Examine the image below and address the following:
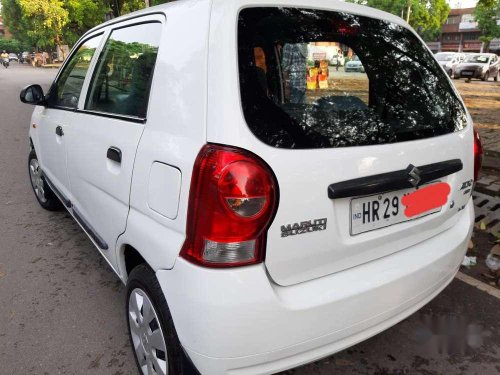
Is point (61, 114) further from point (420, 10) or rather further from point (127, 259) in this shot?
point (420, 10)

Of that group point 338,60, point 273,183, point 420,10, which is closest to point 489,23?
point 420,10

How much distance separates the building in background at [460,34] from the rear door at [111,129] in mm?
76983

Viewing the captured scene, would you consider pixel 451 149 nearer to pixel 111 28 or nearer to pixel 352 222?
pixel 352 222

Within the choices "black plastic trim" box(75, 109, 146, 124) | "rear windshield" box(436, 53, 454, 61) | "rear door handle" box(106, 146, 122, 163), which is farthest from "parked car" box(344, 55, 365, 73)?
"rear windshield" box(436, 53, 454, 61)

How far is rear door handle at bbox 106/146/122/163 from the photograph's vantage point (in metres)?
2.06

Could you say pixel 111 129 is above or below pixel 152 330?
above

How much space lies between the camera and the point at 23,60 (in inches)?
2657

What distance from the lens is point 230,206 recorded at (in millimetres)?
1511

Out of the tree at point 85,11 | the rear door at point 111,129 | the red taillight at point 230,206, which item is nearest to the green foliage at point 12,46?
the tree at point 85,11

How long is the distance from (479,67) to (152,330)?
2665 centimetres

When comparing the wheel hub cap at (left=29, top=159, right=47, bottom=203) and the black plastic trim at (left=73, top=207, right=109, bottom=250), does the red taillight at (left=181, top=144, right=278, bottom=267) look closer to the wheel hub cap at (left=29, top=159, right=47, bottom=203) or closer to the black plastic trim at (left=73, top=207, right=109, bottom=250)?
the black plastic trim at (left=73, top=207, right=109, bottom=250)

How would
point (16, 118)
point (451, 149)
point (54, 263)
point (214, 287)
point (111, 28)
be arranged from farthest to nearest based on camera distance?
point (16, 118), point (54, 263), point (111, 28), point (451, 149), point (214, 287)

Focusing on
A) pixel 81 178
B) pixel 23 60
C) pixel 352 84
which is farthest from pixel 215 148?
pixel 23 60

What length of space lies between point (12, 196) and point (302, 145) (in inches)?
181
